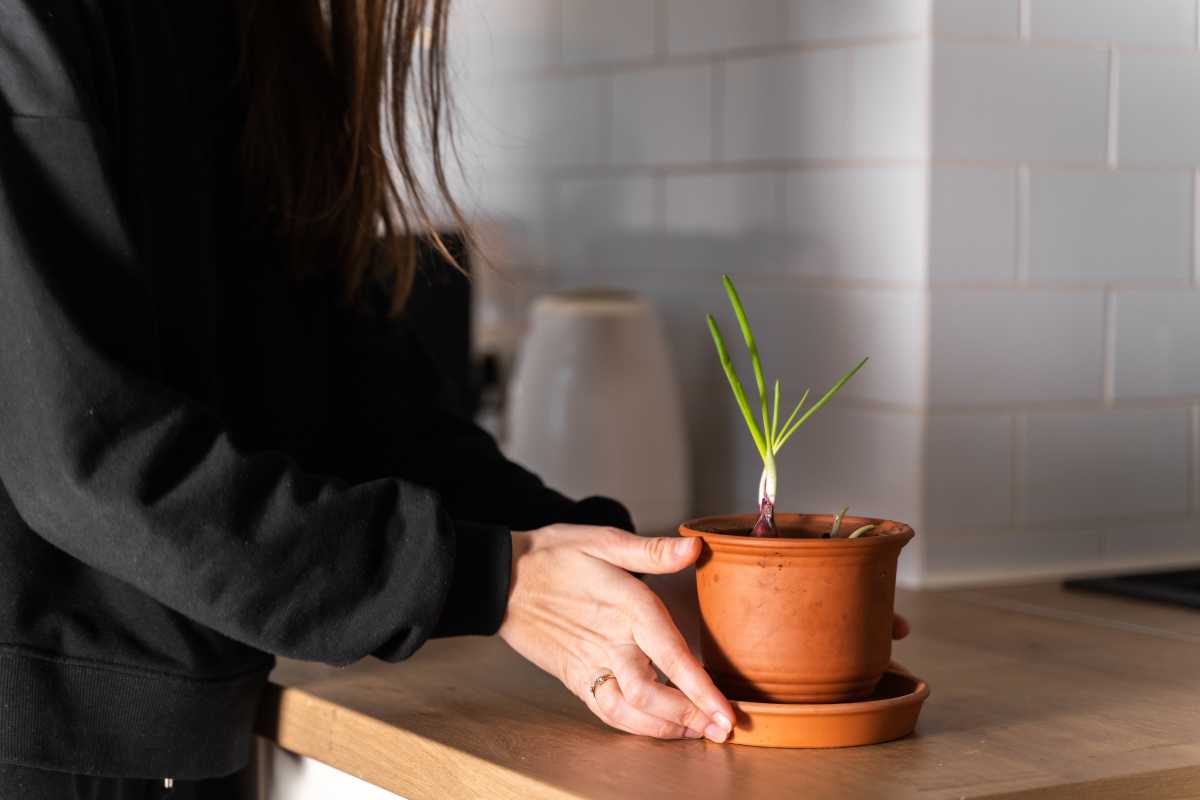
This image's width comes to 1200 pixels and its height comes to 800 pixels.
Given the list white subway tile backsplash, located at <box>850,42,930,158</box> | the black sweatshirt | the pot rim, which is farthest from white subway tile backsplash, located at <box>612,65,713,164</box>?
the pot rim

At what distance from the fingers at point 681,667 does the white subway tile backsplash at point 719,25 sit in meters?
0.86

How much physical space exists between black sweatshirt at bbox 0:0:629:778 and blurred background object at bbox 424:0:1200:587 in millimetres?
477

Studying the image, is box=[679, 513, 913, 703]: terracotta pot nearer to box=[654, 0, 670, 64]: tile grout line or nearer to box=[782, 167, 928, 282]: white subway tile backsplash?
box=[782, 167, 928, 282]: white subway tile backsplash

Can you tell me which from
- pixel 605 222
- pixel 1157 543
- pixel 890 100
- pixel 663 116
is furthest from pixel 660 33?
pixel 1157 543

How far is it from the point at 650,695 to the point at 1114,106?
33.1 inches

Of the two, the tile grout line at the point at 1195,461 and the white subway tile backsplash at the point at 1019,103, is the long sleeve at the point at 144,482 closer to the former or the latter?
the white subway tile backsplash at the point at 1019,103

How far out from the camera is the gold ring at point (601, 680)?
0.77 m

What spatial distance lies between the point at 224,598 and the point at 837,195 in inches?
32.3

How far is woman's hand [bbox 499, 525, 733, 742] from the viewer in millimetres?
750

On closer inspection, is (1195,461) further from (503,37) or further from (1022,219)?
(503,37)

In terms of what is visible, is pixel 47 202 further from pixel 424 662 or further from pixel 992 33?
pixel 992 33

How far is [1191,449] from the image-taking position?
1.43 metres

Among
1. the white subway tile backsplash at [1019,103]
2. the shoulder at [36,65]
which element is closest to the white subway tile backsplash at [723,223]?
the white subway tile backsplash at [1019,103]

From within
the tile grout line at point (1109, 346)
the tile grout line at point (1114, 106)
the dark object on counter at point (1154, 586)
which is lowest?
the dark object on counter at point (1154, 586)
